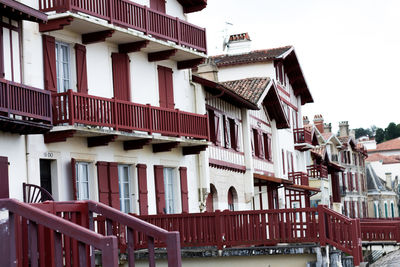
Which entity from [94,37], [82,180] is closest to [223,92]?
[94,37]

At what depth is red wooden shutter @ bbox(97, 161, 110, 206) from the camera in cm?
2347

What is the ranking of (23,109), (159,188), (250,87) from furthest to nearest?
(250,87)
(159,188)
(23,109)

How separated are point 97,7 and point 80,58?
137cm

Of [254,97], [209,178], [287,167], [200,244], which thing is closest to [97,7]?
[200,244]

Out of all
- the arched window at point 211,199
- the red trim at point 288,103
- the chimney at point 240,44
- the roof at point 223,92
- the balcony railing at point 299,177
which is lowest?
the arched window at point 211,199

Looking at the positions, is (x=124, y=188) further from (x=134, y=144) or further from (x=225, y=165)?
(x=225, y=165)

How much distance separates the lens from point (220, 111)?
33.3 metres

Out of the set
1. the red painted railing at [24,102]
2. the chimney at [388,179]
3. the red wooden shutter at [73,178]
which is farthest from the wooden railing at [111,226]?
the chimney at [388,179]

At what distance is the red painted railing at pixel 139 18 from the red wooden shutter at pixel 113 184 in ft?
12.5

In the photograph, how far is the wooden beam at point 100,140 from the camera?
23.2m

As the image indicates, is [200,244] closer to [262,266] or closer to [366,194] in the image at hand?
[262,266]

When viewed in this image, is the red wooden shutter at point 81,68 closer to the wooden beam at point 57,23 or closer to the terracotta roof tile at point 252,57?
the wooden beam at point 57,23

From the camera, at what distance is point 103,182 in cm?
2366

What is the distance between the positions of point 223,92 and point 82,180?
31.6 ft
